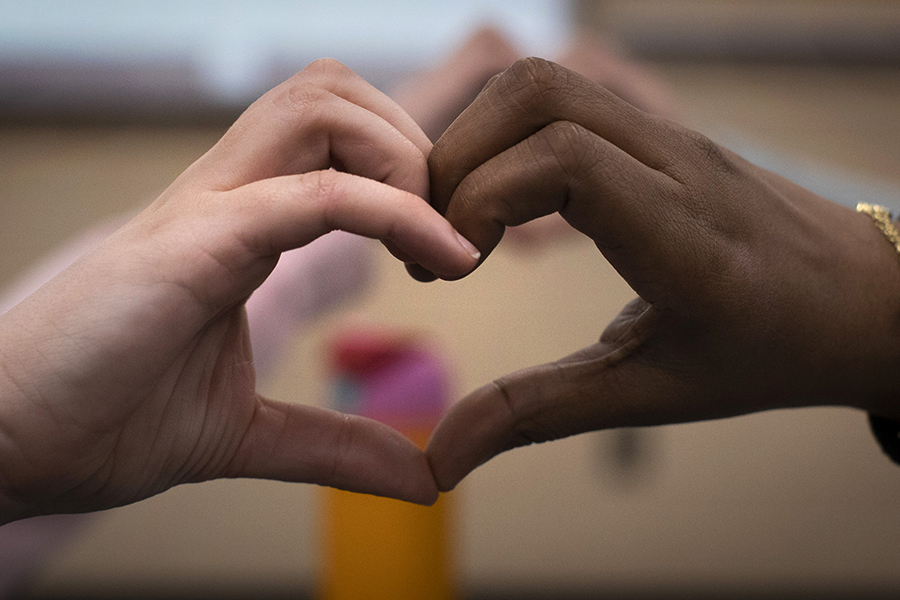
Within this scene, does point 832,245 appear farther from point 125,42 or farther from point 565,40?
point 125,42

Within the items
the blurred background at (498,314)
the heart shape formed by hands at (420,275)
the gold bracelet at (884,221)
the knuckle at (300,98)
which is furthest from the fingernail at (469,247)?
the blurred background at (498,314)

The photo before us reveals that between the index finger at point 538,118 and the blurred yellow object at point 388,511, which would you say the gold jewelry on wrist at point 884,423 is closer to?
the index finger at point 538,118

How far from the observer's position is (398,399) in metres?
0.89

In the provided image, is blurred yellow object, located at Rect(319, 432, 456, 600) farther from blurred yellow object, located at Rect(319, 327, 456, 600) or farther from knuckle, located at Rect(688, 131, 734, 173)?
knuckle, located at Rect(688, 131, 734, 173)

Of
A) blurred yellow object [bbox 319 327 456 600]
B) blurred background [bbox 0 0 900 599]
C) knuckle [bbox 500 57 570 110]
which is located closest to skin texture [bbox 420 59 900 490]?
knuckle [bbox 500 57 570 110]

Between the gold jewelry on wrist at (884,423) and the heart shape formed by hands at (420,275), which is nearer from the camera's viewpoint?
the heart shape formed by hands at (420,275)

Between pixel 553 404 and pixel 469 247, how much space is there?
0.14m

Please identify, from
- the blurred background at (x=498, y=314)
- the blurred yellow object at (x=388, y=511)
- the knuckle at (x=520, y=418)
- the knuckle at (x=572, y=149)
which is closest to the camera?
the knuckle at (x=572, y=149)

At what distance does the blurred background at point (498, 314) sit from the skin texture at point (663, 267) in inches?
37.3

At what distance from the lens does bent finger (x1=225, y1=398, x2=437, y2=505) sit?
45 cm

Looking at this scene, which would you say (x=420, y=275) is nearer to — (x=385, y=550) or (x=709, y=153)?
(x=709, y=153)

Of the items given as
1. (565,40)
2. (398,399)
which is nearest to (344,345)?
(398,399)

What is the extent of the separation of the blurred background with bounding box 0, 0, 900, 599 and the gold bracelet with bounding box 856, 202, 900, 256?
0.89 metres

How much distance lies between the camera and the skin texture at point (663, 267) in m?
0.36
